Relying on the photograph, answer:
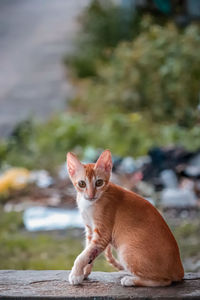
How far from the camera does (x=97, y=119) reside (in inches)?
237

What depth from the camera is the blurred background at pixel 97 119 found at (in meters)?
3.92

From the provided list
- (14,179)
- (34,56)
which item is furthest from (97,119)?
(34,56)

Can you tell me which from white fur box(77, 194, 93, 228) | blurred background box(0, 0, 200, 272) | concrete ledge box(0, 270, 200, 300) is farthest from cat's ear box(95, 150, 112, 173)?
→ blurred background box(0, 0, 200, 272)

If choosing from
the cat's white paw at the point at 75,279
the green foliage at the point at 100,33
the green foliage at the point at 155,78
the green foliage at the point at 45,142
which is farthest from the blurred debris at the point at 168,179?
the green foliage at the point at 100,33

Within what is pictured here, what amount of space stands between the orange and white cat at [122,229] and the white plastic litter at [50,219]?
198cm

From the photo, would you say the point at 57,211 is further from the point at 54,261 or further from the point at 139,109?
the point at 139,109

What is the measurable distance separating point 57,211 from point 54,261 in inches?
35.1

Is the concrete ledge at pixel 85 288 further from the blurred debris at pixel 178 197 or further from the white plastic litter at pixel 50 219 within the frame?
the blurred debris at pixel 178 197

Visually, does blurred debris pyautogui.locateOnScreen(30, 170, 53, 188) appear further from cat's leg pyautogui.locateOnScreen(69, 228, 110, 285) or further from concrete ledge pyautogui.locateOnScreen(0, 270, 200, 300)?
cat's leg pyautogui.locateOnScreen(69, 228, 110, 285)

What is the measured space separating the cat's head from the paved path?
4.07m

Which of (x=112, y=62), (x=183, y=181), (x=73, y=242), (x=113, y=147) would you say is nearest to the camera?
(x=73, y=242)

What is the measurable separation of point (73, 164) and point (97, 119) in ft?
13.4

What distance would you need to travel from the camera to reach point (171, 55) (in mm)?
5500

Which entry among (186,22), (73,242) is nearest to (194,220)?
(73,242)
